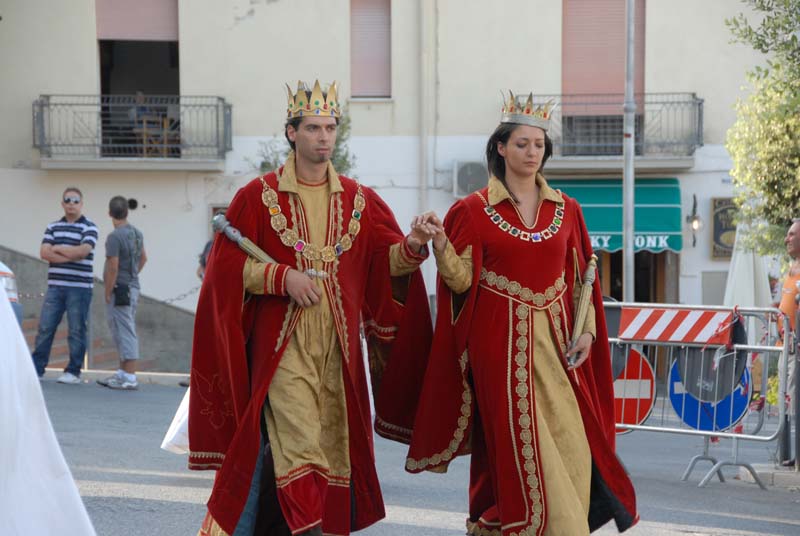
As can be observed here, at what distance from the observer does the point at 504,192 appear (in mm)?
5625

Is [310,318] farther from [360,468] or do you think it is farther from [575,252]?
[575,252]

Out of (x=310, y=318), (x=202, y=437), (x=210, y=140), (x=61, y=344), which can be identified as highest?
(x=210, y=140)

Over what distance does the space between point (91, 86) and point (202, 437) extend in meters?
17.7

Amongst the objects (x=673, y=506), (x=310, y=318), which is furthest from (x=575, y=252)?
(x=673, y=506)

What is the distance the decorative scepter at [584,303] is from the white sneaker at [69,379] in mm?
8718

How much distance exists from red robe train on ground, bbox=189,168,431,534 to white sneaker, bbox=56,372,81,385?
815 cm

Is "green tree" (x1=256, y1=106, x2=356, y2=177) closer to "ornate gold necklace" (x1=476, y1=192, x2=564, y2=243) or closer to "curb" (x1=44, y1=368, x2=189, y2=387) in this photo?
"curb" (x1=44, y1=368, x2=189, y2=387)

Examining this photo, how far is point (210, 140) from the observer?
22.0 m

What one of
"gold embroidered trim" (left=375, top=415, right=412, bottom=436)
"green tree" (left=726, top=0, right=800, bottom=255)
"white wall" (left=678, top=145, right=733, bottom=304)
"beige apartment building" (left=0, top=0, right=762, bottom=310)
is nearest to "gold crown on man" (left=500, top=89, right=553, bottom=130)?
"gold embroidered trim" (left=375, top=415, right=412, bottom=436)

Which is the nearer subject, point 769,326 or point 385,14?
point 769,326

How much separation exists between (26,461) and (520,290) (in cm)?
237

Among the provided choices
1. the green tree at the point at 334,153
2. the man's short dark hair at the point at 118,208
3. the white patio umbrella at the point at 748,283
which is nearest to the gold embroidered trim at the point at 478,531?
the man's short dark hair at the point at 118,208

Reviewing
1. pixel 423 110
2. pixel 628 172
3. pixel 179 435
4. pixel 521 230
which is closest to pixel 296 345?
pixel 521 230

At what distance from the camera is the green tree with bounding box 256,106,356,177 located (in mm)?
19031
